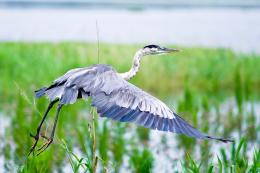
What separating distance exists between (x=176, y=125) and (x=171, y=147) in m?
3.99

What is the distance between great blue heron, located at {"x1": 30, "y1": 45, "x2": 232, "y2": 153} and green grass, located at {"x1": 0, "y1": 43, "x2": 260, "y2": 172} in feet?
1.08

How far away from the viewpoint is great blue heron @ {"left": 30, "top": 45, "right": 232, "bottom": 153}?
193 inches

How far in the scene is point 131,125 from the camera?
962cm

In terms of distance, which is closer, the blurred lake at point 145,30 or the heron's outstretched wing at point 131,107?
the heron's outstretched wing at point 131,107

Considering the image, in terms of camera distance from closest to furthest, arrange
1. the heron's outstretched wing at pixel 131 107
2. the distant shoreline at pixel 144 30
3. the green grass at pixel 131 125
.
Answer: the heron's outstretched wing at pixel 131 107, the green grass at pixel 131 125, the distant shoreline at pixel 144 30

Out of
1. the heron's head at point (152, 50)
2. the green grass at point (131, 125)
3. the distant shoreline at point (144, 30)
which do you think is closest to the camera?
the heron's head at point (152, 50)

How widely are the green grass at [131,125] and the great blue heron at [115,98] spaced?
330 mm

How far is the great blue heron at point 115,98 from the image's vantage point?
4.90m

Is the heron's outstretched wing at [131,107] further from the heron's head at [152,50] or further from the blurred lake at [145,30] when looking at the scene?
the blurred lake at [145,30]

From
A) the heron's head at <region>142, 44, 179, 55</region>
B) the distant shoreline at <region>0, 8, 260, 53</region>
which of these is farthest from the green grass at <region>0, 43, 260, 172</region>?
the distant shoreline at <region>0, 8, 260, 53</region>

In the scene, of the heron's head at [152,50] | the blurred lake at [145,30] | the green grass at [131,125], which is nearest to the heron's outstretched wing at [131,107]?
the green grass at [131,125]

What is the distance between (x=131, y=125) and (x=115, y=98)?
4.58m

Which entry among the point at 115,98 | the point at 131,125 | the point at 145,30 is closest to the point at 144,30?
the point at 145,30

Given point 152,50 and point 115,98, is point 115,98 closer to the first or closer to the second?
point 115,98
